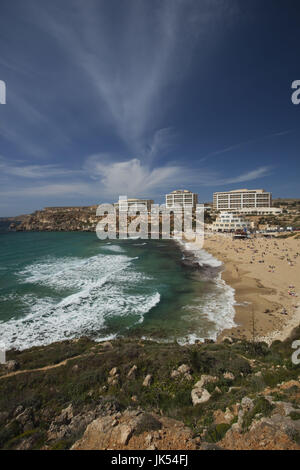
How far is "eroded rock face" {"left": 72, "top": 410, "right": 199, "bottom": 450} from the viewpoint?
439 cm

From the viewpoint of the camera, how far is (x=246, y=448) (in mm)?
3992

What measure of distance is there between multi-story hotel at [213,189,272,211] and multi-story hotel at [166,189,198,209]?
557 inches

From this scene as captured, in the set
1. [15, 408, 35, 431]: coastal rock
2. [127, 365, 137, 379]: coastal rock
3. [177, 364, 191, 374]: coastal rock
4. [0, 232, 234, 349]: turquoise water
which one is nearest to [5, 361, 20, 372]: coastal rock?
[0, 232, 234, 349]: turquoise water

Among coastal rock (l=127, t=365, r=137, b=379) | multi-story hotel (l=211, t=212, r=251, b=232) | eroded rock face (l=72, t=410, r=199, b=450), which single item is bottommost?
coastal rock (l=127, t=365, r=137, b=379)

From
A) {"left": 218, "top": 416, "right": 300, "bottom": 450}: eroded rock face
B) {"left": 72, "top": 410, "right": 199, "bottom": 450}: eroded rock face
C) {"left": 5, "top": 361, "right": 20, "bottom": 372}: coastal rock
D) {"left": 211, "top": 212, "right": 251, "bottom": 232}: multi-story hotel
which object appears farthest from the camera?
{"left": 211, "top": 212, "right": 251, "bottom": 232}: multi-story hotel

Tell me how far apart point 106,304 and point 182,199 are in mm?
100372

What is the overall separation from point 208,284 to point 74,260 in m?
26.7

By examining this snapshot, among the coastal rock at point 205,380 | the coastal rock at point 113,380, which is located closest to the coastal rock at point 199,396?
the coastal rock at point 205,380

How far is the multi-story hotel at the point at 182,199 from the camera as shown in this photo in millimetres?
111006

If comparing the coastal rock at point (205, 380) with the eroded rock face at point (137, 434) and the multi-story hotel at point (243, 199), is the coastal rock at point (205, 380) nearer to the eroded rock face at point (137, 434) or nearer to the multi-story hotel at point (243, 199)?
the eroded rock face at point (137, 434)

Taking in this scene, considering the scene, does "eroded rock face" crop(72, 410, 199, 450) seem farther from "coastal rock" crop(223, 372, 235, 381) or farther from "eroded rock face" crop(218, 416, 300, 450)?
"coastal rock" crop(223, 372, 235, 381)

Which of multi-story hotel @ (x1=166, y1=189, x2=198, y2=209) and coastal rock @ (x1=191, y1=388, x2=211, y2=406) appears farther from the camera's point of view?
multi-story hotel @ (x1=166, y1=189, x2=198, y2=209)

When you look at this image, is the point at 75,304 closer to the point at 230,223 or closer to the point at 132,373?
the point at 132,373

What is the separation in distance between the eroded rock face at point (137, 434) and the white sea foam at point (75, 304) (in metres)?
9.15
